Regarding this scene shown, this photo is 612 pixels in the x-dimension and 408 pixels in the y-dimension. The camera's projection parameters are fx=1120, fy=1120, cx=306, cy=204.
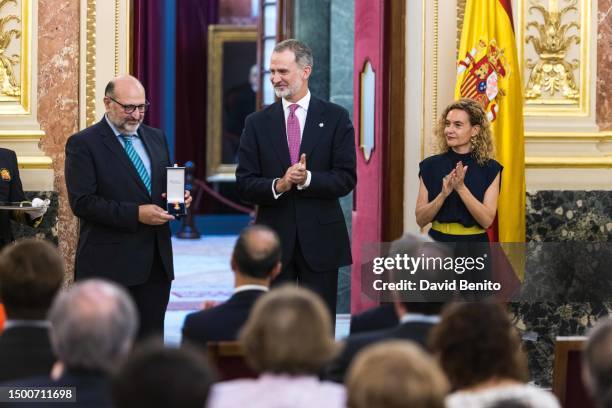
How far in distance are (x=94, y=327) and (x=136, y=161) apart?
2781mm

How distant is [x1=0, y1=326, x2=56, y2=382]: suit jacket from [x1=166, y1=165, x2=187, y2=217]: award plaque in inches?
80.2

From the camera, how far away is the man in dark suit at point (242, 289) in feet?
11.3

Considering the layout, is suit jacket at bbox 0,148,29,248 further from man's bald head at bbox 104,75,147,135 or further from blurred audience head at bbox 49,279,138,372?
blurred audience head at bbox 49,279,138,372

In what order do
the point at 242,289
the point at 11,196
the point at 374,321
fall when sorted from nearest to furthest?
the point at 242,289 → the point at 374,321 → the point at 11,196

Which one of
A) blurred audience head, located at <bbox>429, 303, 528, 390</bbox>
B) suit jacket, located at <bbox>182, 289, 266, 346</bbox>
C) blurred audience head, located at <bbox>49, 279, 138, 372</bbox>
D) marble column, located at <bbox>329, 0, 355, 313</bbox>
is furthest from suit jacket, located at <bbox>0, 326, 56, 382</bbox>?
marble column, located at <bbox>329, 0, 355, 313</bbox>

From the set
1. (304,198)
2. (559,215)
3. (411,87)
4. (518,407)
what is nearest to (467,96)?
(411,87)

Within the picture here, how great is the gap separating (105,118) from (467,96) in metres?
2.08

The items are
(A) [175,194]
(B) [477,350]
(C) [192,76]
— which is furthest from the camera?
(C) [192,76]

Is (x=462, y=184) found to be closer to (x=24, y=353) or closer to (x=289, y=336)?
(x=24, y=353)

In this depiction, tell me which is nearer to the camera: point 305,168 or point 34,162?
point 305,168

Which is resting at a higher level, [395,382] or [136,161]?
[136,161]

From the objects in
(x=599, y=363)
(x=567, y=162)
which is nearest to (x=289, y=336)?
(x=599, y=363)

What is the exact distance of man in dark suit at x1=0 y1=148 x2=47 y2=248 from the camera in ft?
18.4

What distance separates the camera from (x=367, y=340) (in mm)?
3191
